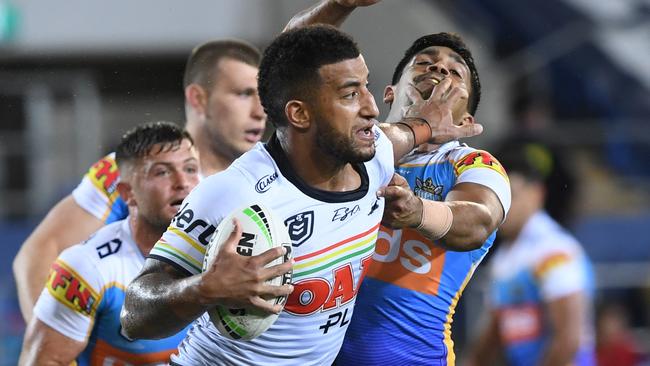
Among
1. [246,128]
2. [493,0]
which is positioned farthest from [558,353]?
[493,0]

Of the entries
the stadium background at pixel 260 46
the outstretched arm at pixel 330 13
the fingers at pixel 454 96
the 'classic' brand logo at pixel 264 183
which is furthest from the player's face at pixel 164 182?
the stadium background at pixel 260 46

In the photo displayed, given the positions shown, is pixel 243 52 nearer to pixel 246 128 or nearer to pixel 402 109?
pixel 246 128

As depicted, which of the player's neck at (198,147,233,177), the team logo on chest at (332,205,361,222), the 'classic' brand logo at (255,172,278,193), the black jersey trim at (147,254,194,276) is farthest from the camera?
the player's neck at (198,147,233,177)

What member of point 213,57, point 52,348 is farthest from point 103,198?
point 52,348

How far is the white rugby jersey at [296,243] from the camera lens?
3922 mm

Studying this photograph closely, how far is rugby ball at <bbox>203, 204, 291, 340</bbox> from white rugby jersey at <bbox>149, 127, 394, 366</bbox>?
123 mm

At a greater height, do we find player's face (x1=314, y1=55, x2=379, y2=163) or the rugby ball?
player's face (x1=314, y1=55, x2=379, y2=163)

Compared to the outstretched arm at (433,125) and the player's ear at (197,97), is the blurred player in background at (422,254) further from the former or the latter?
the player's ear at (197,97)

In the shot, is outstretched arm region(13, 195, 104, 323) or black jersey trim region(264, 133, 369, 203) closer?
black jersey trim region(264, 133, 369, 203)

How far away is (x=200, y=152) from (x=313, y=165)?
1.80 m

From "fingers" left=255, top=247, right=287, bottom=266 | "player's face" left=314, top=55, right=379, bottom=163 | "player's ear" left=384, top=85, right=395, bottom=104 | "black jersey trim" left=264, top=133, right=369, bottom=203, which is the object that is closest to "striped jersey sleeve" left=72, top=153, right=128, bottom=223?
"player's ear" left=384, top=85, right=395, bottom=104

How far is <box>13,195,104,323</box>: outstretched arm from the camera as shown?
5.79 meters

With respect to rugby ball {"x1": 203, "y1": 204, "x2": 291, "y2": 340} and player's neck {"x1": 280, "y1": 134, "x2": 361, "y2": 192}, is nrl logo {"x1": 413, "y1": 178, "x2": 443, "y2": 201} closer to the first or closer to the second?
player's neck {"x1": 280, "y1": 134, "x2": 361, "y2": 192}

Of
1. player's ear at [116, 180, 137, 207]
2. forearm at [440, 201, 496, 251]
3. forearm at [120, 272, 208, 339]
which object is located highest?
player's ear at [116, 180, 137, 207]
